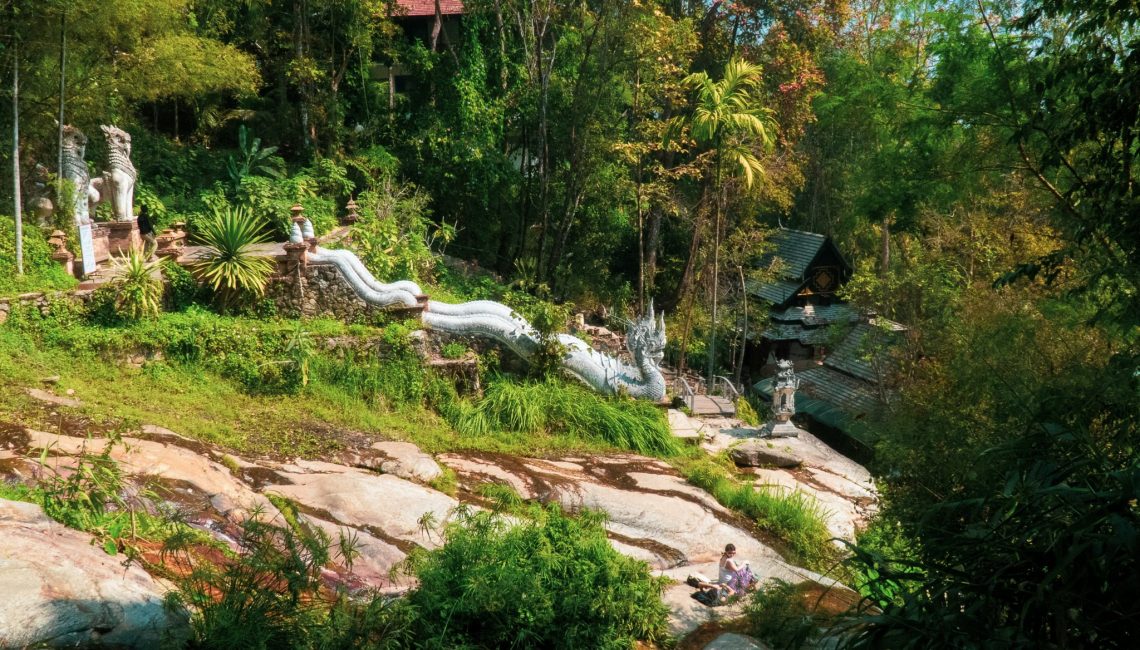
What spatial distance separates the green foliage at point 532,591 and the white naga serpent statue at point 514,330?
6752 millimetres

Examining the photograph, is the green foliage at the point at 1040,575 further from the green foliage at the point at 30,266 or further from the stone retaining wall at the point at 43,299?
the green foliage at the point at 30,266

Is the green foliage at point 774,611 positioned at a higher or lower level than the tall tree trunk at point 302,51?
lower

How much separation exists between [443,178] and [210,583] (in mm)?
15830

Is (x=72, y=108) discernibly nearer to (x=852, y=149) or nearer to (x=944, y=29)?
(x=944, y=29)

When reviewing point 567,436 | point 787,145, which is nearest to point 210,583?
point 567,436

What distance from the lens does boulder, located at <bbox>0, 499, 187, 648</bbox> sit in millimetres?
4863

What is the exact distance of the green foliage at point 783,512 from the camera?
10.0 meters

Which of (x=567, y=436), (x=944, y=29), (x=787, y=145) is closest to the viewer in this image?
(x=944, y=29)

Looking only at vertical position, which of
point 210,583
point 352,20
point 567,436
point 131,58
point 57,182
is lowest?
point 567,436

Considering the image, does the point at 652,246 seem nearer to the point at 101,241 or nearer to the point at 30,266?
the point at 101,241

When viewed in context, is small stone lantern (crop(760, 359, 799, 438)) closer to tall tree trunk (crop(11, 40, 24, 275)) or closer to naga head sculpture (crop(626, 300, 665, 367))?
naga head sculpture (crop(626, 300, 665, 367))

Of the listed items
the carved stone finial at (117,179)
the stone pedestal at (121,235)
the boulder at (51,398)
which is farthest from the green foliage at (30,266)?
the boulder at (51,398)

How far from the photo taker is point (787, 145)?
2169 centimetres

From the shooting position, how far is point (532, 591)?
5730mm
